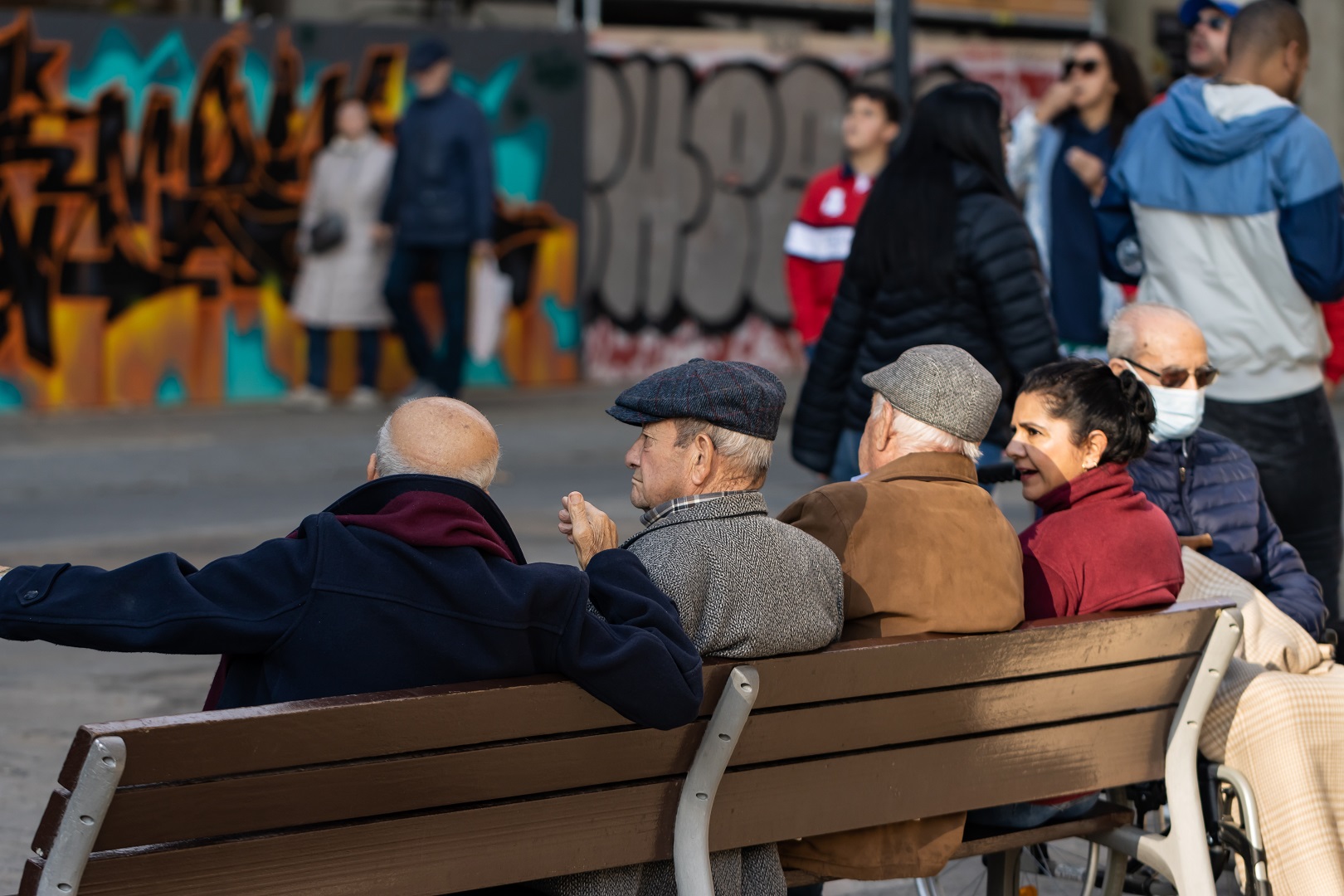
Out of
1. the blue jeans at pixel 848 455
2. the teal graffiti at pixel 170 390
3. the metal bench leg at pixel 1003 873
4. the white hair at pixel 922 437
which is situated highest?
the white hair at pixel 922 437

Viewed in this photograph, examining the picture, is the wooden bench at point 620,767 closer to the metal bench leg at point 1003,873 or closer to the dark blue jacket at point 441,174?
the metal bench leg at point 1003,873

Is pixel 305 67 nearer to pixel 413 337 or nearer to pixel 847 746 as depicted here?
pixel 413 337

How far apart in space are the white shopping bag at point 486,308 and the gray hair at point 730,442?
1068cm

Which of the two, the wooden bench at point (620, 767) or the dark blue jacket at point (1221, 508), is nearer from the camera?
the wooden bench at point (620, 767)

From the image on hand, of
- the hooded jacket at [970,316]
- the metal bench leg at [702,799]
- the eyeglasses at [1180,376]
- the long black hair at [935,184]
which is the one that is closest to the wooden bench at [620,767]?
the metal bench leg at [702,799]

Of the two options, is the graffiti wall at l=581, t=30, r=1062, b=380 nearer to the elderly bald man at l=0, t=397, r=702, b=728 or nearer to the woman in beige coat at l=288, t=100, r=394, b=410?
the woman in beige coat at l=288, t=100, r=394, b=410

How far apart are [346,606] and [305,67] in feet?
35.7

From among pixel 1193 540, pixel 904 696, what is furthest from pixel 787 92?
pixel 904 696

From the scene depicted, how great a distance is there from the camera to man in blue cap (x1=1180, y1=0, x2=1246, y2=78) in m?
7.08

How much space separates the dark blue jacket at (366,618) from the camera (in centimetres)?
294

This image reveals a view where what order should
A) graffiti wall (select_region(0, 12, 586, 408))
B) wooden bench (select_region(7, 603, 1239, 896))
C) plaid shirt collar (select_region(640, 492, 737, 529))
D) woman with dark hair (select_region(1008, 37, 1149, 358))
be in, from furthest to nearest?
graffiti wall (select_region(0, 12, 586, 408)) → woman with dark hair (select_region(1008, 37, 1149, 358)) → plaid shirt collar (select_region(640, 492, 737, 529)) → wooden bench (select_region(7, 603, 1239, 896))

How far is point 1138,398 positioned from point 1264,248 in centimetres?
172

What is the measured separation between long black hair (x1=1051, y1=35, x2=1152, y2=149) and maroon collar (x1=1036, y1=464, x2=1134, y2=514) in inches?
146

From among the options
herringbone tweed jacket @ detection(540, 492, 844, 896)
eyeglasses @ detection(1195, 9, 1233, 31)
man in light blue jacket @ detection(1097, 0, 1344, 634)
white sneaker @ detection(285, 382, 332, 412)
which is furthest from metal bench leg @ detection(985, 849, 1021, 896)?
white sneaker @ detection(285, 382, 332, 412)
